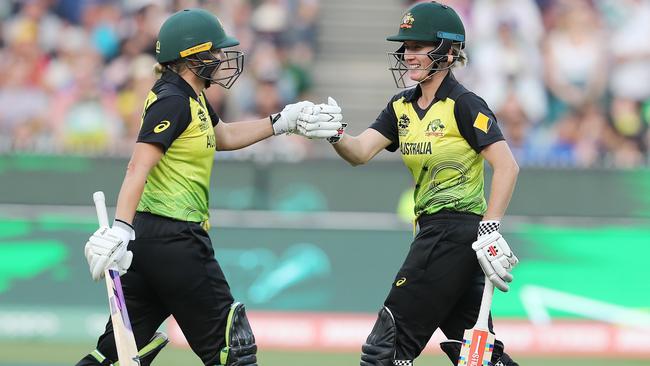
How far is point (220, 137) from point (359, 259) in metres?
3.25

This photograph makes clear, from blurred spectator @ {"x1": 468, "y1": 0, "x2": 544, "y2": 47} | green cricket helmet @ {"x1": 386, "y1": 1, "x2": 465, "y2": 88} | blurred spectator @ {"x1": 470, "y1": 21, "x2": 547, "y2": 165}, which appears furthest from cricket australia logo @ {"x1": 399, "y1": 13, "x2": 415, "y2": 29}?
blurred spectator @ {"x1": 468, "y1": 0, "x2": 544, "y2": 47}

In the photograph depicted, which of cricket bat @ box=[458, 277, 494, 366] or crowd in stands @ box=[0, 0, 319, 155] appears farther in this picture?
crowd in stands @ box=[0, 0, 319, 155]

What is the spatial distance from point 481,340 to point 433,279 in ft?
1.28

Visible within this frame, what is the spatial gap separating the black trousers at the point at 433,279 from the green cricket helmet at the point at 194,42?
136 centimetres

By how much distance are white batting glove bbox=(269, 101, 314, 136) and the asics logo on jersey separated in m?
0.93

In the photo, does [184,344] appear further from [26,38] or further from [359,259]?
[26,38]

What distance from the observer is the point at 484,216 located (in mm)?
6066

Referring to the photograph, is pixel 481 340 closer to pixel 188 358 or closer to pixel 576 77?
pixel 188 358

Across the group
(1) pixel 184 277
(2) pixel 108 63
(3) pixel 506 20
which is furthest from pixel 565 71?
(1) pixel 184 277

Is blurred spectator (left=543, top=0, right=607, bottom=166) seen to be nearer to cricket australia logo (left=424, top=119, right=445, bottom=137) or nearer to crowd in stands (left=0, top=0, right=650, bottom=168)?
crowd in stands (left=0, top=0, right=650, bottom=168)

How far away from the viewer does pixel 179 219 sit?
6055 mm

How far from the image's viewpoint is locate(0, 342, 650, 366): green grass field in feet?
29.9

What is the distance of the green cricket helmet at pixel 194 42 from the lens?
241 inches

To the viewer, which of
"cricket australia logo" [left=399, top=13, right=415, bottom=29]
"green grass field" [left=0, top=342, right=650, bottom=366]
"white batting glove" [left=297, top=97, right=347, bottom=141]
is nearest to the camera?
"cricket australia logo" [left=399, top=13, right=415, bottom=29]
